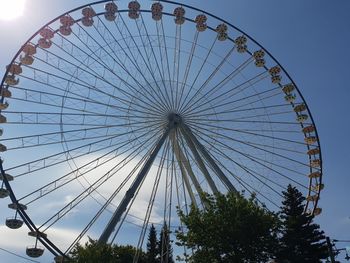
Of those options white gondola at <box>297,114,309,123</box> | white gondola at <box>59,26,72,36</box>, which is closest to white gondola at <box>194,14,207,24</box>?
white gondola at <box>59,26,72,36</box>

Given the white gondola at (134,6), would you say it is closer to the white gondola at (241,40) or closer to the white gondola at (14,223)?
the white gondola at (241,40)

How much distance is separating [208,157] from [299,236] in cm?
1042

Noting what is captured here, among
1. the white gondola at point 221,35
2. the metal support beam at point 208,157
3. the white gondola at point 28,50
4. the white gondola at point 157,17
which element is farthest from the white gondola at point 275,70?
the white gondola at point 28,50

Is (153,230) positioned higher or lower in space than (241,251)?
higher

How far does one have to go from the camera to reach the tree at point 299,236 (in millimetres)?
36250

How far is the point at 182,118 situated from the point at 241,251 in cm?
1201

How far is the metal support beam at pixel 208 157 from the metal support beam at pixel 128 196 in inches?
80.5

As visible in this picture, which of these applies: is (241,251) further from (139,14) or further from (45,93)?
(139,14)

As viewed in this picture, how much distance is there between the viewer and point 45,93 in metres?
33.7

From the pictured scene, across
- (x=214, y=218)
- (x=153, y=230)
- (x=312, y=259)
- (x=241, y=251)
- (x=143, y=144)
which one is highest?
(x=153, y=230)

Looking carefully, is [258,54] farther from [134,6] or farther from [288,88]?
[134,6]

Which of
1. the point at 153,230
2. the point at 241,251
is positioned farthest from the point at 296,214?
the point at 153,230

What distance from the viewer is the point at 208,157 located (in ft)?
112

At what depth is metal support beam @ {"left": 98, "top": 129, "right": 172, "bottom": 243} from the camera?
3002cm
